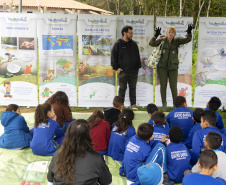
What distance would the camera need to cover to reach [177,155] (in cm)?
362

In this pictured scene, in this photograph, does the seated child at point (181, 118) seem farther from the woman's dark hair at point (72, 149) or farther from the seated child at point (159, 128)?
the woman's dark hair at point (72, 149)

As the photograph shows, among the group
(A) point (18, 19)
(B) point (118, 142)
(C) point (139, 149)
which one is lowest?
(B) point (118, 142)

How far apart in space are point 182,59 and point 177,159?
394 centimetres

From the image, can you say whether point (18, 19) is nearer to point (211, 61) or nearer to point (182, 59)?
point (182, 59)

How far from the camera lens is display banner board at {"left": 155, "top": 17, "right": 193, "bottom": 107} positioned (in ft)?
22.9

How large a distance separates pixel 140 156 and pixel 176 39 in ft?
12.3

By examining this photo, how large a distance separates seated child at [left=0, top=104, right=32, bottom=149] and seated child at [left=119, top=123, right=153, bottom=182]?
5.98ft

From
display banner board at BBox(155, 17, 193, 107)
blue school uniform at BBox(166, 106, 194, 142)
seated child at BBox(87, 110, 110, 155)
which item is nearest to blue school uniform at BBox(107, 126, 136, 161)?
seated child at BBox(87, 110, 110, 155)

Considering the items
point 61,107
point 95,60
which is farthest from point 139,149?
point 95,60

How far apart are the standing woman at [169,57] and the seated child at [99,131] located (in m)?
2.75

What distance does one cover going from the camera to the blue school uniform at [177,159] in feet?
11.9

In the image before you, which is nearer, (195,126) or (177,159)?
(177,159)

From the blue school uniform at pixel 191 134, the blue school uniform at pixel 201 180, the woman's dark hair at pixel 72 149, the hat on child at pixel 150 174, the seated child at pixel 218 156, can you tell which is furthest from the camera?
the blue school uniform at pixel 191 134

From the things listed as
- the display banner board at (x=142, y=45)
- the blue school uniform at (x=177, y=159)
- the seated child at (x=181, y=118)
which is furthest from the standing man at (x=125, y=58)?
the blue school uniform at (x=177, y=159)
